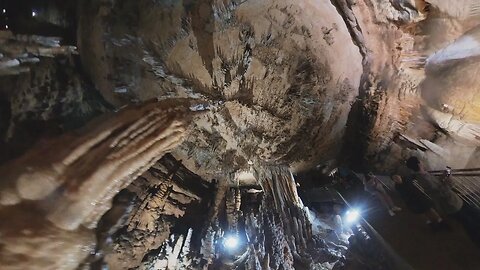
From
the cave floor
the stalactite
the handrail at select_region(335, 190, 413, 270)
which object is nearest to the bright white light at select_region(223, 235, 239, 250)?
the handrail at select_region(335, 190, 413, 270)

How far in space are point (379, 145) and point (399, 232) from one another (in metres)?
1.35

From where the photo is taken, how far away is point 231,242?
19.7ft

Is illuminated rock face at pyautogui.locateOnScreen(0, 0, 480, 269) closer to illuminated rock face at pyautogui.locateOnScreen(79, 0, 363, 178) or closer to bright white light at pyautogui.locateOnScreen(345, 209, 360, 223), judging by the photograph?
illuminated rock face at pyautogui.locateOnScreen(79, 0, 363, 178)

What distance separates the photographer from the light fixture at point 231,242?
5.95 metres

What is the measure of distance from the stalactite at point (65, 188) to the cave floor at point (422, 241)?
3.78m

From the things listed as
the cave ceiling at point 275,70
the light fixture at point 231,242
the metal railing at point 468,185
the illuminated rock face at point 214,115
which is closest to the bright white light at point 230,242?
the light fixture at point 231,242

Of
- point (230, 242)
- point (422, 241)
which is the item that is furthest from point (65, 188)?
point (422, 241)

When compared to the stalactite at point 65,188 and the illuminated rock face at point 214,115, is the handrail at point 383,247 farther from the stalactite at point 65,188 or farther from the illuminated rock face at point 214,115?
the stalactite at point 65,188

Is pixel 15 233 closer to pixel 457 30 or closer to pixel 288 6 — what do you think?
pixel 288 6

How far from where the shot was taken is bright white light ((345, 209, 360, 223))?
5.84 meters

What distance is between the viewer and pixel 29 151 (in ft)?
7.59

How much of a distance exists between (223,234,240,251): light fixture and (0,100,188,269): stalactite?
3318 millimetres

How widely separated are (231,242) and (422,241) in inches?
112

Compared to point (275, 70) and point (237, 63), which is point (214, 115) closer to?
point (237, 63)
